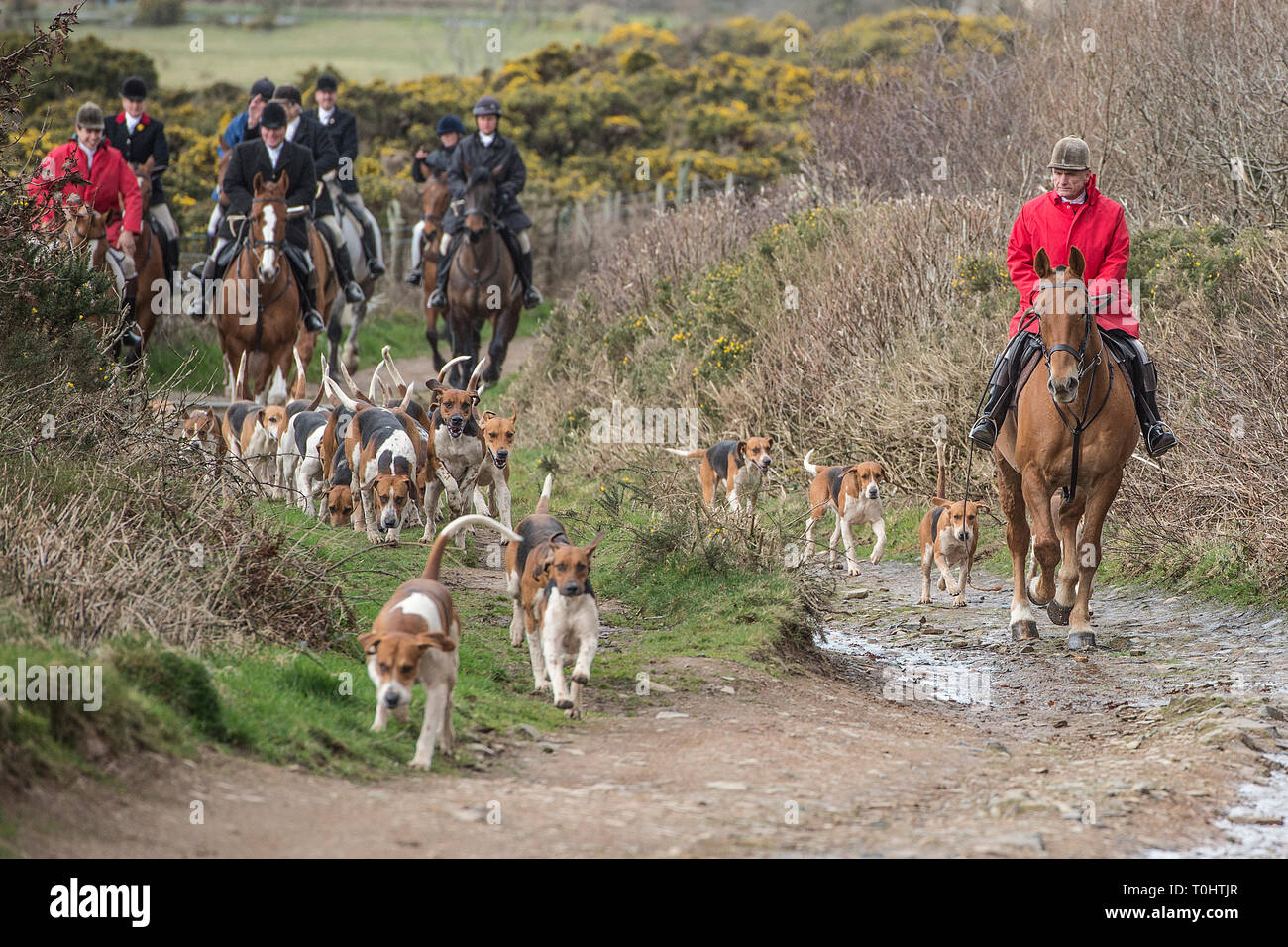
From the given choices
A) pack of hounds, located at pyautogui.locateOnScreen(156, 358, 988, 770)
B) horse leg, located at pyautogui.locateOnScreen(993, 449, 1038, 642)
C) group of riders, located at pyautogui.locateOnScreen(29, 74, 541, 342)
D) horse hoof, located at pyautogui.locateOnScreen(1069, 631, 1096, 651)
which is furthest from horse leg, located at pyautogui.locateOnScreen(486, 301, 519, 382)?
horse hoof, located at pyautogui.locateOnScreen(1069, 631, 1096, 651)

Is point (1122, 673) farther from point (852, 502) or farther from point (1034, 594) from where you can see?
point (852, 502)

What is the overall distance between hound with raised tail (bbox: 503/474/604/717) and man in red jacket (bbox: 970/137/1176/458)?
3.92 m

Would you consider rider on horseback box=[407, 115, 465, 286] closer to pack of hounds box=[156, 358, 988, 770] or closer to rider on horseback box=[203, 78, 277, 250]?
rider on horseback box=[203, 78, 277, 250]

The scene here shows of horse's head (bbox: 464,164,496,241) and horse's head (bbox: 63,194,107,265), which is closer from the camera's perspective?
horse's head (bbox: 63,194,107,265)

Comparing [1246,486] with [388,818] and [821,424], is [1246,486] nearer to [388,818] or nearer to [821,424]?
[821,424]

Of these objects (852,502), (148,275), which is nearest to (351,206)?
(148,275)

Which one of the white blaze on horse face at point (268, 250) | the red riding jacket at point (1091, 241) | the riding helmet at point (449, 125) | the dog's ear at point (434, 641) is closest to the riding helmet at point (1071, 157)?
the red riding jacket at point (1091, 241)

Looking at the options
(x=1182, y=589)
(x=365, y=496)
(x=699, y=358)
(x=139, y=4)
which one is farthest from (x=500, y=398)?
(x=139, y=4)

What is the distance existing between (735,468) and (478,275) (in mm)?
5743

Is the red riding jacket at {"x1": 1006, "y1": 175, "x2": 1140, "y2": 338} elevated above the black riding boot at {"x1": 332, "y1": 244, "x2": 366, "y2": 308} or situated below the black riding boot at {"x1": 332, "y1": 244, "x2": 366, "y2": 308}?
above

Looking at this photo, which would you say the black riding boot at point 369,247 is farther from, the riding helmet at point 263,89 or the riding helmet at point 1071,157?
the riding helmet at point 1071,157

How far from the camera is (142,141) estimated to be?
18.3 m

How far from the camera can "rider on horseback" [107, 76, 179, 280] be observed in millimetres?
18188

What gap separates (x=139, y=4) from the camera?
5841 centimetres
